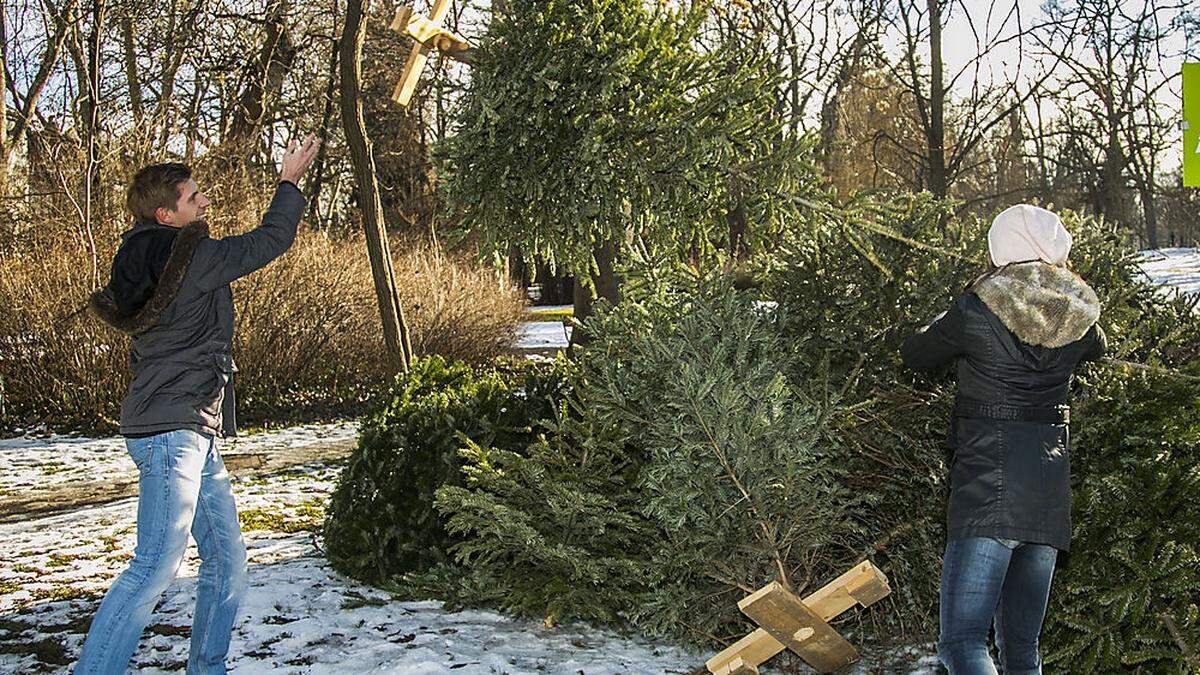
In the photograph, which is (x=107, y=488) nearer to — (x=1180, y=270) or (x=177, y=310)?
(x=177, y=310)

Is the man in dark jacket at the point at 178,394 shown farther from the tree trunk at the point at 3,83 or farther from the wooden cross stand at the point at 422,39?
the tree trunk at the point at 3,83

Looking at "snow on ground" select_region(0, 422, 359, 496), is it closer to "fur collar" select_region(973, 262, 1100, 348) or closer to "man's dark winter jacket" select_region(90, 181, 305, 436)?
"man's dark winter jacket" select_region(90, 181, 305, 436)

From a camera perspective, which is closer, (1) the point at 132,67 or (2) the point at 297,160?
(2) the point at 297,160

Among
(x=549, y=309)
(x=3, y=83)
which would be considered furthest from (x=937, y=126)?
(x=549, y=309)

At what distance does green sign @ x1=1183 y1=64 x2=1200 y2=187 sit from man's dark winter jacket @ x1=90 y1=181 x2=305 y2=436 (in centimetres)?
658

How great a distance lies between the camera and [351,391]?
12.3 metres

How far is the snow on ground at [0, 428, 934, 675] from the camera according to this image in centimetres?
379

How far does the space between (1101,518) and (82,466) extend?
317 inches

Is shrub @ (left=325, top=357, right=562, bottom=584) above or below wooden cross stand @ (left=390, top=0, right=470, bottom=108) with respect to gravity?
below

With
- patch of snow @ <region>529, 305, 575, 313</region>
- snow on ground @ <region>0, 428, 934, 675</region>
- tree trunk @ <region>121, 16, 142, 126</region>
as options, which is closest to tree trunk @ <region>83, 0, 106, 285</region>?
tree trunk @ <region>121, 16, 142, 126</region>

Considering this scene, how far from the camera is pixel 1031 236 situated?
9.84 ft

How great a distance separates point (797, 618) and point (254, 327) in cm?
929

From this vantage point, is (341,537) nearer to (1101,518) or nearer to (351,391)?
(1101,518)

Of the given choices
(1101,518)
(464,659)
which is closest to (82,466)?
(464,659)
